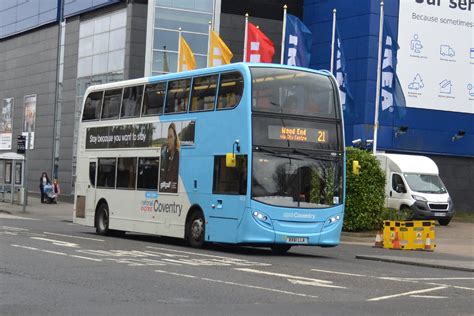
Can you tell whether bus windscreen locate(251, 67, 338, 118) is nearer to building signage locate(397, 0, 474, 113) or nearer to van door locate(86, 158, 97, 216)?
van door locate(86, 158, 97, 216)

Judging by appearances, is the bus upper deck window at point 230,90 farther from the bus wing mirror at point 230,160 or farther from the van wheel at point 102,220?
the van wheel at point 102,220

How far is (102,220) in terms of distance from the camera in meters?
25.0

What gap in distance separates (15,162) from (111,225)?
71.1ft

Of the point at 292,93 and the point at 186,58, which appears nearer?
the point at 292,93

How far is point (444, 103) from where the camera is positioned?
46094 mm

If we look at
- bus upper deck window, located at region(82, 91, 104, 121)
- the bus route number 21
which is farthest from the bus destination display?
bus upper deck window, located at region(82, 91, 104, 121)

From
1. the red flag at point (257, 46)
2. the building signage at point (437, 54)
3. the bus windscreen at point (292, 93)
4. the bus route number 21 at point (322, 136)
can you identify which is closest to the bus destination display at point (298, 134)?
the bus route number 21 at point (322, 136)

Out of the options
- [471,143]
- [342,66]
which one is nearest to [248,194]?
[342,66]

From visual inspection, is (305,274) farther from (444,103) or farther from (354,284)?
(444,103)

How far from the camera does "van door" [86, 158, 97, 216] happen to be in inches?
998

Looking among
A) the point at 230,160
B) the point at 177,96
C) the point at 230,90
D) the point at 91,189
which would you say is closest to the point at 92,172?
the point at 91,189

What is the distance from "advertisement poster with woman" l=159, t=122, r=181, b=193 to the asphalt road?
187cm

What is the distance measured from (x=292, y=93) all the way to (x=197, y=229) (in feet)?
13.5

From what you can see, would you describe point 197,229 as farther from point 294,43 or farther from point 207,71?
point 294,43
